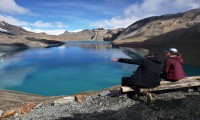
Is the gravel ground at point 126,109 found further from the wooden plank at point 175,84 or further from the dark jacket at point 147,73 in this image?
the dark jacket at point 147,73

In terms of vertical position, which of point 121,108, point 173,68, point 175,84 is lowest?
point 121,108

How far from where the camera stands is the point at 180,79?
43.0ft

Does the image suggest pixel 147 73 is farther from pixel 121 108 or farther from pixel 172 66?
pixel 121 108

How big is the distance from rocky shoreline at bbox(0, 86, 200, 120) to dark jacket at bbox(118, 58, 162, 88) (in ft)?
2.87

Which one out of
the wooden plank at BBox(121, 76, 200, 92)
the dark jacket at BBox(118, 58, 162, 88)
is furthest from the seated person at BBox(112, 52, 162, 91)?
the wooden plank at BBox(121, 76, 200, 92)

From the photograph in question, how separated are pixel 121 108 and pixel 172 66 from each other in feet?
9.53

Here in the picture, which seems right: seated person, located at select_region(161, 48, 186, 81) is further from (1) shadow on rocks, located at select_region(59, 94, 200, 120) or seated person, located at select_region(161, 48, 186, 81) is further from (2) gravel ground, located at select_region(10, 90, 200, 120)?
(1) shadow on rocks, located at select_region(59, 94, 200, 120)

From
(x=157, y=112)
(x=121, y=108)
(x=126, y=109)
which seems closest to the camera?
(x=157, y=112)

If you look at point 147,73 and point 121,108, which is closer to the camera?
point 147,73

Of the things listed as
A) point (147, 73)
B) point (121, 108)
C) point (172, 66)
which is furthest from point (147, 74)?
point (121, 108)

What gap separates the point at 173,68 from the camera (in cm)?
1282

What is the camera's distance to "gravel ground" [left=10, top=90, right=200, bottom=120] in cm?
1120

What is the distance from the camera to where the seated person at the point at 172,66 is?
41.7ft

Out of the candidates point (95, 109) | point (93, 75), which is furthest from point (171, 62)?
point (93, 75)
